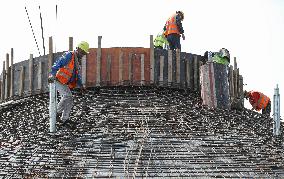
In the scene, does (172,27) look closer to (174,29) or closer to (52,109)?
(174,29)

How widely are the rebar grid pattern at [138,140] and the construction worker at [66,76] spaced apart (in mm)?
442

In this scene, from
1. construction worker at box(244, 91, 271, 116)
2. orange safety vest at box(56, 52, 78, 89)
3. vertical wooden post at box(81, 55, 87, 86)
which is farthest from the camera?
construction worker at box(244, 91, 271, 116)

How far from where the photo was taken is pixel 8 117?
14938 millimetres

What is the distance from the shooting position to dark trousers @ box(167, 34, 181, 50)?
17.7 metres

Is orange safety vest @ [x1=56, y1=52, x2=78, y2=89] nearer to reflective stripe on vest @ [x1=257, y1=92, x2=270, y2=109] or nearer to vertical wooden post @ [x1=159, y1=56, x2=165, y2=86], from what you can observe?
vertical wooden post @ [x1=159, y1=56, x2=165, y2=86]

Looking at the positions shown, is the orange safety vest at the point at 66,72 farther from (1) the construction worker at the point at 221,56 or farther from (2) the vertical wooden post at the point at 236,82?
(2) the vertical wooden post at the point at 236,82

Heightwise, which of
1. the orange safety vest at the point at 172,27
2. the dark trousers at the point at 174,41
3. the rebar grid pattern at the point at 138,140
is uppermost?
the orange safety vest at the point at 172,27

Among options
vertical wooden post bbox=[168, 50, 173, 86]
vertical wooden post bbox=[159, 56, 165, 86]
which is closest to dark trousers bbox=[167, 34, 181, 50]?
vertical wooden post bbox=[168, 50, 173, 86]

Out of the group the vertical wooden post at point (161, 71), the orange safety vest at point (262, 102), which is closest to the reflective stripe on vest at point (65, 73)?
the vertical wooden post at point (161, 71)

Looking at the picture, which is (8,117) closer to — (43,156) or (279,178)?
(43,156)

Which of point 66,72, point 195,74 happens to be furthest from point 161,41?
point 66,72

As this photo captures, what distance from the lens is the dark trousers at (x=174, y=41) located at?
1772cm

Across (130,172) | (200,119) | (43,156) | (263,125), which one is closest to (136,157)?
(130,172)

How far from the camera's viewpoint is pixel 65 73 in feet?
41.8
